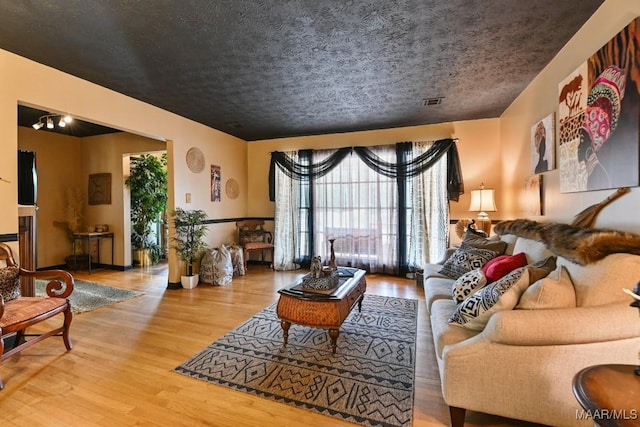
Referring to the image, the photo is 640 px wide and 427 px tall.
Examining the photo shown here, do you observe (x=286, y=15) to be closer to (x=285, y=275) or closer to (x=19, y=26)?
(x=19, y=26)

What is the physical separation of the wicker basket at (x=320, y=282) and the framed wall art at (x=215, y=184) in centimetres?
320

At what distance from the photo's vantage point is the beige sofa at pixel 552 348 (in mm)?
1313

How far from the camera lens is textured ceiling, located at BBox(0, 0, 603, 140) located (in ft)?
6.42

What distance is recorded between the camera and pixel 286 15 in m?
2.01

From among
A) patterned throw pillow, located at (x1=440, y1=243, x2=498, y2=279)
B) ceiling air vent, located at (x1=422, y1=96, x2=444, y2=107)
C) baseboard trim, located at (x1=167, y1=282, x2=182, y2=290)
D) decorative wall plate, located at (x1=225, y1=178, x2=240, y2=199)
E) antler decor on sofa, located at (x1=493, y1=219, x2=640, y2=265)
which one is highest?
ceiling air vent, located at (x1=422, y1=96, x2=444, y2=107)

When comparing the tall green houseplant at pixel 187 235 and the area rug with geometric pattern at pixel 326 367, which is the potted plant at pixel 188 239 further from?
the area rug with geometric pattern at pixel 326 367

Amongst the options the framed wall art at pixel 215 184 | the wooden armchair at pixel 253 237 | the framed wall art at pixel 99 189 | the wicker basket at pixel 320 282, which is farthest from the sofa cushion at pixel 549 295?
the framed wall art at pixel 99 189

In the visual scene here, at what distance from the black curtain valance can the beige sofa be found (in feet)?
10.1

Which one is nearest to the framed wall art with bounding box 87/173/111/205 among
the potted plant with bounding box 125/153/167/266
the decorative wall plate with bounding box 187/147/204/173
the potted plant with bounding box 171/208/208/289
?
the potted plant with bounding box 125/153/167/266

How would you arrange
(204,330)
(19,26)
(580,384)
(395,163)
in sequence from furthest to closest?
(395,163) < (204,330) < (19,26) < (580,384)

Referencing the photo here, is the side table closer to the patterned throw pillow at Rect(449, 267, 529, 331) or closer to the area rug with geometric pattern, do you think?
the area rug with geometric pattern

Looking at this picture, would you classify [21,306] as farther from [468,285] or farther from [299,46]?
[468,285]

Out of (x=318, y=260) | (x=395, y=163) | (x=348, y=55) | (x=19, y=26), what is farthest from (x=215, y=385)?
(x=395, y=163)

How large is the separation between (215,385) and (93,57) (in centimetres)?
304
